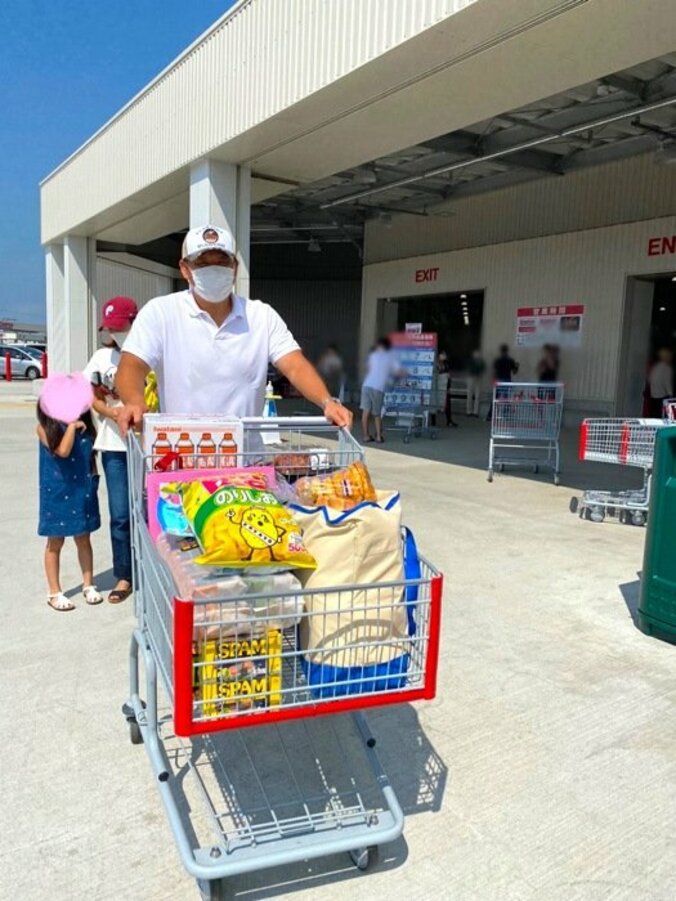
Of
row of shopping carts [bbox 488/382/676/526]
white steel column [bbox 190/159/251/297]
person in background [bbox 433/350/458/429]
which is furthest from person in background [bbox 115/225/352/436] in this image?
person in background [bbox 433/350/458/429]

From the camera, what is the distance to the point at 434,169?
43.2 feet

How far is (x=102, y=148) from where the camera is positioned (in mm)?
14016

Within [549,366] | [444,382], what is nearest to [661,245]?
[549,366]

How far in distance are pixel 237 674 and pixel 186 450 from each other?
95cm

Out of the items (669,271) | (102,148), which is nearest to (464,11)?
(669,271)

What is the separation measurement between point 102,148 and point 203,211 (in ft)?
18.8

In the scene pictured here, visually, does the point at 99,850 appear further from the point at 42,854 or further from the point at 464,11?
the point at 464,11

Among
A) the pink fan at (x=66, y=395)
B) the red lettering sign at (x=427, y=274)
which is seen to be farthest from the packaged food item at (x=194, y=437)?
the red lettering sign at (x=427, y=274)

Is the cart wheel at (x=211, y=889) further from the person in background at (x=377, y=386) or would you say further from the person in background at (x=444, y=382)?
the person in background at (x=444, y=382)

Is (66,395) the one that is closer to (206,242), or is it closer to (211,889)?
(206,242)

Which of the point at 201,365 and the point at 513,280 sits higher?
the point at 513,280

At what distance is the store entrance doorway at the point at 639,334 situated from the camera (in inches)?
535

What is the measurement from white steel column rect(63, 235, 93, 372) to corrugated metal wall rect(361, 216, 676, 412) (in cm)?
768

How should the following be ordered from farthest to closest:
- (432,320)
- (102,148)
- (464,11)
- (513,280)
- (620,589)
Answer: (432,320)
(513,280)
(102,148)
(464,11)
(620,589)
